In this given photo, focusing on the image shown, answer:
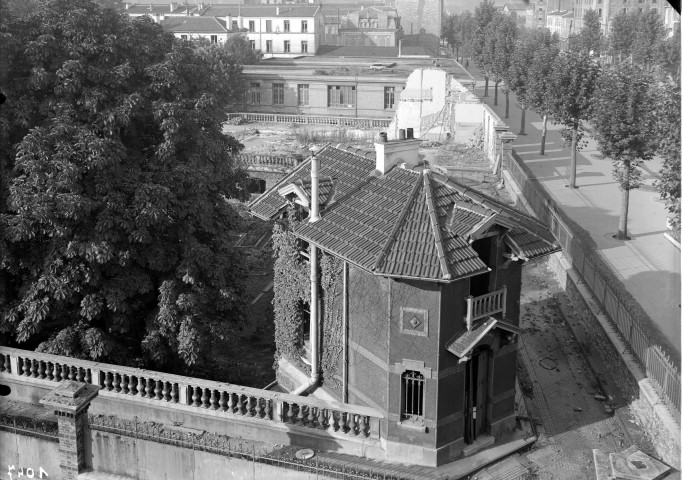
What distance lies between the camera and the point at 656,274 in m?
28.9

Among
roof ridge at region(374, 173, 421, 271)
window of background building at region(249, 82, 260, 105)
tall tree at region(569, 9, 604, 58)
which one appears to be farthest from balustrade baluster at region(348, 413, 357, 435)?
tall tree at region(569, 9, 604, 58)

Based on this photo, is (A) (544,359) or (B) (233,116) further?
(B) (233,116)

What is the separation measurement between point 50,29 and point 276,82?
4554 cm

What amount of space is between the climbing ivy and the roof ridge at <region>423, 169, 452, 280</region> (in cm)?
239

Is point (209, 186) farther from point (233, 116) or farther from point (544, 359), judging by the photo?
point (233, 116)

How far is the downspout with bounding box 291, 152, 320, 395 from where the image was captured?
1889 centimetres

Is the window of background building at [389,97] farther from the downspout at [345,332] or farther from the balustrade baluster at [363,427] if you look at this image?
the balustrade baluster at [363,427]

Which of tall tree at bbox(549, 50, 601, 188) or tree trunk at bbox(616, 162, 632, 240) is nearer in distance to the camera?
tree trunk at bbox(616, 162, 632, 240)

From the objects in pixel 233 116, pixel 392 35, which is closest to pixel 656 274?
pixel 233 116

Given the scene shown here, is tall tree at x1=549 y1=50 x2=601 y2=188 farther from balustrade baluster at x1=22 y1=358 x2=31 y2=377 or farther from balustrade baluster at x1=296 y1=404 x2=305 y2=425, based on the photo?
balustrade baluster at x1=22 y1=358 x2=31 y2=377

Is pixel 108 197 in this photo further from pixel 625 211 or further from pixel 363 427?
pixel 625 211

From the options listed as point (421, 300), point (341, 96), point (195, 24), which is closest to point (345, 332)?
point (421, 300)

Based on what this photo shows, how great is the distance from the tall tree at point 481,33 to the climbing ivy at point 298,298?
5867 cm

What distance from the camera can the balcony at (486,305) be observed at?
Answer: 1711 cm
